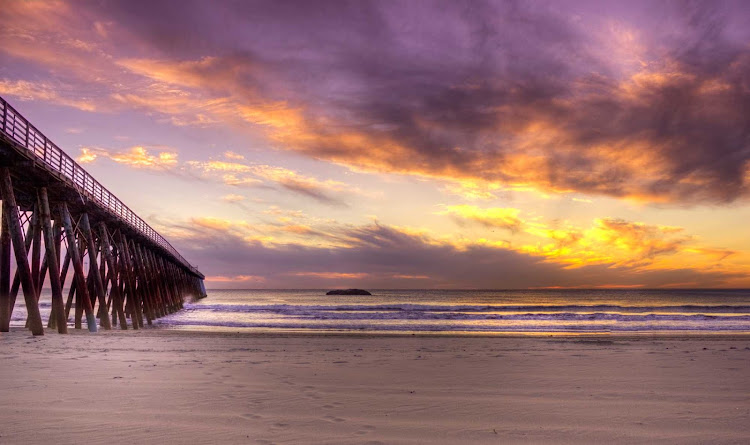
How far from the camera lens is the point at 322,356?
10.6 metres

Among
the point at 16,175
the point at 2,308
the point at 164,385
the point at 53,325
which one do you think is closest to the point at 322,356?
the point at 164,385

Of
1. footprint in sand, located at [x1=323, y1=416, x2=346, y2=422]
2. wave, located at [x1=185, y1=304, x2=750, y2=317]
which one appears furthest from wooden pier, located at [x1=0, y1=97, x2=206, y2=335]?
wave, located at [x1=185, y1=304, x2=750, y2=317]

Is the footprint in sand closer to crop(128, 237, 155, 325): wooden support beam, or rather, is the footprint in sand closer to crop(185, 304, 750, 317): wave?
crop(128, 237, 155, 325): wooden support beam

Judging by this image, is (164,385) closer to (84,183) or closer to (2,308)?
(2,308)

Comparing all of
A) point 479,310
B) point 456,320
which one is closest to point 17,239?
point 456,320

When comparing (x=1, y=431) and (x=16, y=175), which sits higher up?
(x=16, y=175)

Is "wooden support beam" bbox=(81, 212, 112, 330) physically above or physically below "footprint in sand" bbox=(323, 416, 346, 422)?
above

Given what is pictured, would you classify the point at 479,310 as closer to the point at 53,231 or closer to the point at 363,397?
the point at 53,231

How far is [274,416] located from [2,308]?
39.9ft

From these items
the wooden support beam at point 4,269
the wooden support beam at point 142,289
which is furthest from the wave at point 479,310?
the wooden support beam at point 4,269

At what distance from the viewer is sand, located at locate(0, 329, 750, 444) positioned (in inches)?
181

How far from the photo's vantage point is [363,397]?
6238 mm

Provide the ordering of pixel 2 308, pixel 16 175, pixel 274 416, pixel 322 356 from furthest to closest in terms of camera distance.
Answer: pixel 16 175
pixel 2 308
pixel 322 356
pixel 274 416

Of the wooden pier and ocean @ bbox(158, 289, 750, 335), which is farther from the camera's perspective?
ocean @ bbox(158, 289, 750, 335)
